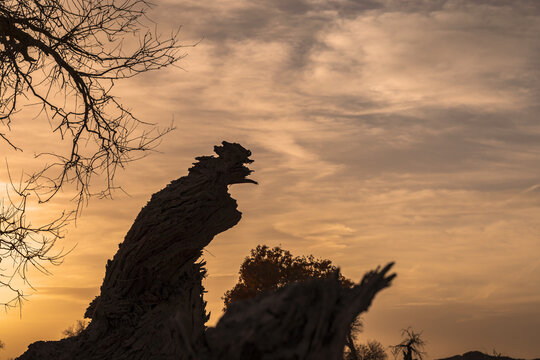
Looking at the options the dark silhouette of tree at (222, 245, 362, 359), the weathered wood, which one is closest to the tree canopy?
the dark silhouette of tree at (222, 245, 362, 359)

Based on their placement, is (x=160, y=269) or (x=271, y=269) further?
(x=271, y=269)

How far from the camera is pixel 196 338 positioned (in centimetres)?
320

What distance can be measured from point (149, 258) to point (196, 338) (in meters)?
5.22

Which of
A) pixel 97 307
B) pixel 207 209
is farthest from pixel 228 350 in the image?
pixel 97 307

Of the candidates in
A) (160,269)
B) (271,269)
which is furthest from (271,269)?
(160,269)

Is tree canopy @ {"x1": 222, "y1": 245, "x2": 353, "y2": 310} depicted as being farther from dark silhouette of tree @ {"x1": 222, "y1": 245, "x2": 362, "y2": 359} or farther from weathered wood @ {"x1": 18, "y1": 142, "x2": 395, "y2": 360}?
weathered wood @ {"x1": 18, "y1": 142, "x2": 395, "y2": 360}

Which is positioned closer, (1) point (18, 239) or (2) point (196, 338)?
(2) point (196, 338)

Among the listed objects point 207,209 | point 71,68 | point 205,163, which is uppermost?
point 71,68

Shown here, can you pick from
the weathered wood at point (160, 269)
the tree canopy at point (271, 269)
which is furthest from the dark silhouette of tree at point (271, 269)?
the weathered wood at point (160, 269)

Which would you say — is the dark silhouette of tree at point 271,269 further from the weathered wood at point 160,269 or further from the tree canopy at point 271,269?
the weathered wood at point 160,269

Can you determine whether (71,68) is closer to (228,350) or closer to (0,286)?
(0,286)

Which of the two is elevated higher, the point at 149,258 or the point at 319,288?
the point at 149,258

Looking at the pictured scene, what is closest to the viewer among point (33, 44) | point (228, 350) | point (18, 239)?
point (228, 350)

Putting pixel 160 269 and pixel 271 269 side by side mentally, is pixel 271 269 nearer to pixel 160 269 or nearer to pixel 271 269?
pixel 271 269
